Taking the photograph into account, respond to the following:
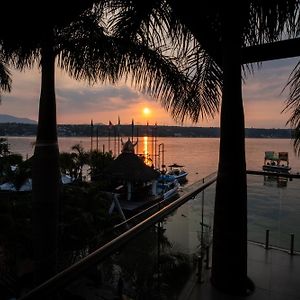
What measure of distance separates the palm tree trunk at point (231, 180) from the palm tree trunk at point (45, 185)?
2274 millimetres

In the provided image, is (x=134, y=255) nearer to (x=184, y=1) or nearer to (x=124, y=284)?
(x=124, y=284)

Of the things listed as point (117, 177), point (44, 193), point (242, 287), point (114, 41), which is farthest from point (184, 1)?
point (117, 177)

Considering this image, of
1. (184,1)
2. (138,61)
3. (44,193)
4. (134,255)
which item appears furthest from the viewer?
(138,61)

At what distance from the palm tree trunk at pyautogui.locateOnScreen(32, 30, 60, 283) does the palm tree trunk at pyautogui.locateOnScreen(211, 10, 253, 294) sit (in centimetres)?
227

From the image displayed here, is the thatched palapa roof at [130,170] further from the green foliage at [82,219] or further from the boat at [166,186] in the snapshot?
the green foliage at [82,219]

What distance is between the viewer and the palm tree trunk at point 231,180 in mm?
3064

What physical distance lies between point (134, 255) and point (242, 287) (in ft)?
5.37

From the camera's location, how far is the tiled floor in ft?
9.90

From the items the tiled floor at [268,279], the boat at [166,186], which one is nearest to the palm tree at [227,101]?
the tiled floor at [268,279]

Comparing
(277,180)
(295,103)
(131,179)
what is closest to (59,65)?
(295,103)

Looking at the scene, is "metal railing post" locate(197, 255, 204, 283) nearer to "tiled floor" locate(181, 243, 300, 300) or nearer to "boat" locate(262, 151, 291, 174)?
"tiled floor" locate(181, 243, 300, 300)

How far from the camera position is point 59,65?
502cm

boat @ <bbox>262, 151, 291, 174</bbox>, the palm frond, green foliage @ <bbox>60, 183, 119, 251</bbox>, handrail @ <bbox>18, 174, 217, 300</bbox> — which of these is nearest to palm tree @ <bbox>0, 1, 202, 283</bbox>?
green foliage @ <bbox>60, 183, 119, 251</bbox>

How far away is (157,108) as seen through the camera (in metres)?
5.05
